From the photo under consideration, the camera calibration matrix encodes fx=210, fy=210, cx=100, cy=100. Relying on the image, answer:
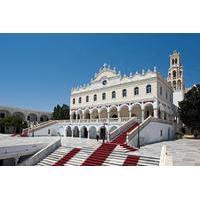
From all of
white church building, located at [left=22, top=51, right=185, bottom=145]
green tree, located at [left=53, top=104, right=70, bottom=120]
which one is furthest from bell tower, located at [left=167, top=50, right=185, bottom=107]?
green tree, located at [left=53, top=104, right=70, bottom=120]

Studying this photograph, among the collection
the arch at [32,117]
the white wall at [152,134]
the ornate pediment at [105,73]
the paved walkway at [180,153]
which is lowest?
the paved walkway at [180,153]

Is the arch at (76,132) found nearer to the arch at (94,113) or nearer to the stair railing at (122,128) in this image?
the arch at (94,113)

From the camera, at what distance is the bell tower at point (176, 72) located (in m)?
53.2

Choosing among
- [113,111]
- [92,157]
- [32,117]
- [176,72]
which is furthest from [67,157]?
[176,72]

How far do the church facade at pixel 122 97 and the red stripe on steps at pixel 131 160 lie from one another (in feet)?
38.4

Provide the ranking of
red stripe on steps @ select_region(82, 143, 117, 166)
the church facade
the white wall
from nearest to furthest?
red stripe on steps @ select_region(82, 143, 117, 166) → the white wall → the church facade

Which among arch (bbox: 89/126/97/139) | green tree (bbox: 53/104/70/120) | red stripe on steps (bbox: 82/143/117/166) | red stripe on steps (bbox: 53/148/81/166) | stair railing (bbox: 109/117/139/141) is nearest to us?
red stripe on steps (bbox: 82/143/117/166)

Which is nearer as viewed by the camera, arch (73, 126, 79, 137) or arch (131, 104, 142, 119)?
arch (131, 104, 142, 119)

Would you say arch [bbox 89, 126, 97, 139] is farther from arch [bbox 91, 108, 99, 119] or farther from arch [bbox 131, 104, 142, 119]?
arch [bbox 131, 104, 142, 119]

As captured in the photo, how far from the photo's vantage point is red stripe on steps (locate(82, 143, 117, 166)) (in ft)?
53.4

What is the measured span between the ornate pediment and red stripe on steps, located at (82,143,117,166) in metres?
18.6

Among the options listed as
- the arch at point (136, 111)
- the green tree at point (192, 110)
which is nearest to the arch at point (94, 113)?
the arch at point (136, 111)

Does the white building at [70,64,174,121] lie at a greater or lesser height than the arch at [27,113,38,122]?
greater

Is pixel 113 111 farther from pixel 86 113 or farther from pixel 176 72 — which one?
pixel 176 72
